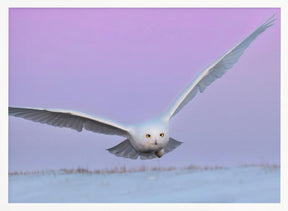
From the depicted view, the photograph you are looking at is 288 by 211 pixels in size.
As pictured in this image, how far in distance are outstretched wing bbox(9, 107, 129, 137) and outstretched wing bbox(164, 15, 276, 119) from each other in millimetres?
642

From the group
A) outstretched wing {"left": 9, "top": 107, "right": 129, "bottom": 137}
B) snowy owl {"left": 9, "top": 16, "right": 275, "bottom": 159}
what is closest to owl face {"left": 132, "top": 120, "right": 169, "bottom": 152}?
snowy owl {"left": 9, "top": 16, "right": 275, "bottom": 159}

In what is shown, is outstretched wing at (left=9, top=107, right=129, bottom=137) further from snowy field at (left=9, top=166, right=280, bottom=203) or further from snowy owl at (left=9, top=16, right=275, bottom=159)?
snowy field at (left=9, top=166, right=280, bottom=203)

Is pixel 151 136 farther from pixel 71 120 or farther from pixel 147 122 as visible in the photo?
pixel 71 120

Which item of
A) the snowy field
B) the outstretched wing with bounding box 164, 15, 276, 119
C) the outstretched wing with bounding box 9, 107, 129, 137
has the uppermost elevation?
the outstretched wing with bounding box 164, 15, 276, 119

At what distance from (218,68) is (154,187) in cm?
141

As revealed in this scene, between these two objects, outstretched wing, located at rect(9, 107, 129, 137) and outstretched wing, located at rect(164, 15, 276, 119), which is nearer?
outstretched wing, located at rect(9, 107, 129, 137)

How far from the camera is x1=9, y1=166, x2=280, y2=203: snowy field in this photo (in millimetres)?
4664

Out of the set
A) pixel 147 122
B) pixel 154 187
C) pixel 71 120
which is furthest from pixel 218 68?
pixel 71 120

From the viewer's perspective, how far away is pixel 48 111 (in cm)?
460

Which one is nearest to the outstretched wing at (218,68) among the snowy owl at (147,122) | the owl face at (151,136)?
the snowy owl at (147,122)

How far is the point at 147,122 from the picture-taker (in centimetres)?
455

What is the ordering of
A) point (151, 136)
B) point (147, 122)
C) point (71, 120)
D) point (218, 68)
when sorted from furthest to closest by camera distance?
point (218, 68) < point (71, 120) < point (147, 122) < point (151, 136)

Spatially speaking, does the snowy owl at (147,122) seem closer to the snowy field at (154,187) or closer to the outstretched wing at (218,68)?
the outstretched wing at (218,68)

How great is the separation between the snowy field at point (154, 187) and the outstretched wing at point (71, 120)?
0.53 meters
